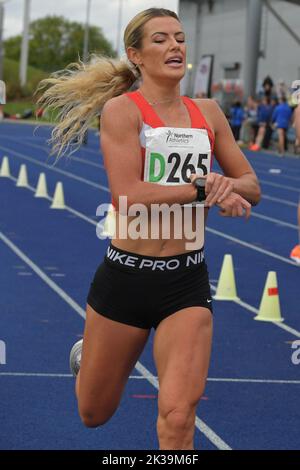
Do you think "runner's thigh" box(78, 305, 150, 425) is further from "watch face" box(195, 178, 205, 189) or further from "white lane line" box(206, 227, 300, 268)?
Answer: "white lane line" box(206, 227, 300, 268)

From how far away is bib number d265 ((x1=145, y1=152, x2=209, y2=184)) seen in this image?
4.93 meters

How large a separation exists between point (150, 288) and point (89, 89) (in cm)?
108

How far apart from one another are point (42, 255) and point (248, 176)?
28.1ft

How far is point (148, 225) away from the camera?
16.0 ft

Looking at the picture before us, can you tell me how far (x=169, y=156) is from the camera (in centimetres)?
493

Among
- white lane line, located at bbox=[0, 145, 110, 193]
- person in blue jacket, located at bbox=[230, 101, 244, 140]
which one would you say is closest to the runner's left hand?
white lane line, located at bbox=[0, 145, 110, 193]

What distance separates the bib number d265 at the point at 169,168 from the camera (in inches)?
194

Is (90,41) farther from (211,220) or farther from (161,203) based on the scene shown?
(161,203)

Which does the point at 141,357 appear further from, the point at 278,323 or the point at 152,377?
the point at 278,323

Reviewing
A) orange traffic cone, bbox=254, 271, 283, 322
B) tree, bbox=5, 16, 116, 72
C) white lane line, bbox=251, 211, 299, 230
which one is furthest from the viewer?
tree, bbox=5, 16, 116, 72

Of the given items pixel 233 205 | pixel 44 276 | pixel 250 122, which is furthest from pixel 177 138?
pixel 250 122

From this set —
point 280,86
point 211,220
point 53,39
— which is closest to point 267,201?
point 211,220

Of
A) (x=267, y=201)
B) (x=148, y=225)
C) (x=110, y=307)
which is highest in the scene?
(x=148, y=225)

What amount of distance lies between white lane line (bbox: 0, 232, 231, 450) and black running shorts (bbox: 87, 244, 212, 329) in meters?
1.49
